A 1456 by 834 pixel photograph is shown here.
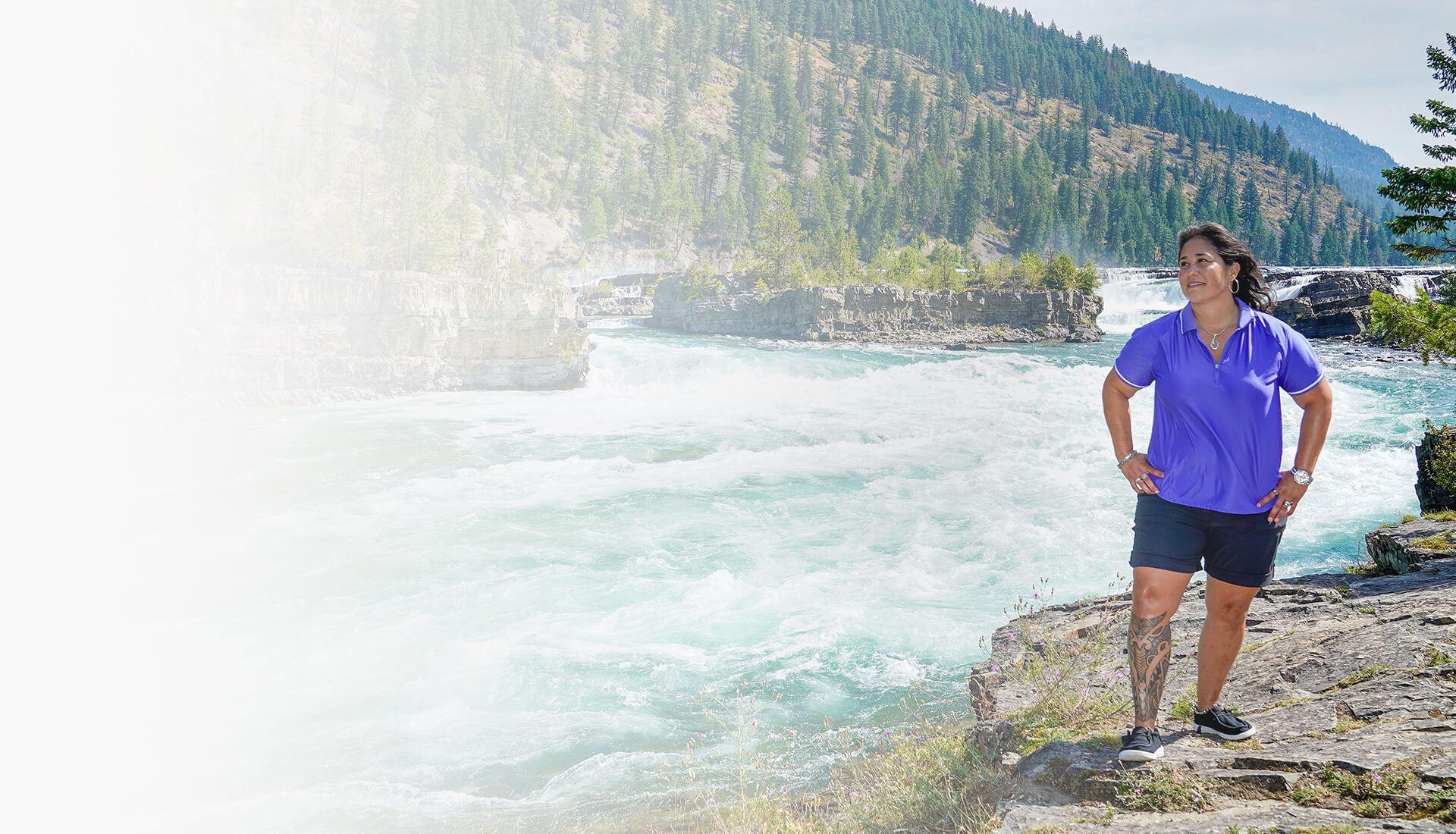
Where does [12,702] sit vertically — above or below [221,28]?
below

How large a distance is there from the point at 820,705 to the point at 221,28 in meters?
115

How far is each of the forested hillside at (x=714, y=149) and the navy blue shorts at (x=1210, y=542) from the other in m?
43.9

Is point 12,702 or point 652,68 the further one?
point 652,68

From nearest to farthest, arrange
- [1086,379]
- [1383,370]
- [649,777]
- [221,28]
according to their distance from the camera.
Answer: [649,777] < [1086,379] < [1383,370] < [221,28]

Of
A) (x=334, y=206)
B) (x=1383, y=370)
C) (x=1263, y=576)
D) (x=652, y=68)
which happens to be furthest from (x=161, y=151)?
(x=652, y=68)

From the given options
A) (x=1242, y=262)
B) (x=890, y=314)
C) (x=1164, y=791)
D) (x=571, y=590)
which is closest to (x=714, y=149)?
(x=890, y=314)

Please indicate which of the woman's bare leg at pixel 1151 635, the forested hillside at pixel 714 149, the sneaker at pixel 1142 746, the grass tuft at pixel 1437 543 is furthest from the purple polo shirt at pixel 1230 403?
the forested hillside at pixel 714 149

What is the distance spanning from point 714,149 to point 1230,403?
113394 millimetres

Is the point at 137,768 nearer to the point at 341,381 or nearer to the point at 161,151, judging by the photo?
the point at 341,381

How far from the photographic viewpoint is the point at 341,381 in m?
25.0

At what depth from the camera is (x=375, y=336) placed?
25.7 metres

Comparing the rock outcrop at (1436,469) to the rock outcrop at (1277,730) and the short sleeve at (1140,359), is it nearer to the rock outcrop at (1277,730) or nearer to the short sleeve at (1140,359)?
the rock outcrop at (1277,730)

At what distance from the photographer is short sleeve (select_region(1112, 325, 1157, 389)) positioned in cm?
316

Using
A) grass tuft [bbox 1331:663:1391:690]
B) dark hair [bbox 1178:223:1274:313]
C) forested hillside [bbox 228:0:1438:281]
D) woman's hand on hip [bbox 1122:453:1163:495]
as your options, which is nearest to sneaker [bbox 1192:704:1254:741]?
grass tuft [bbox 1331:663:1391:690]
